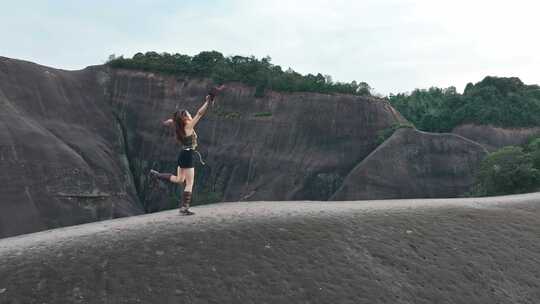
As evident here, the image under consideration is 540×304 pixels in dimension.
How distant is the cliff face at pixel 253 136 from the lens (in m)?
57.3

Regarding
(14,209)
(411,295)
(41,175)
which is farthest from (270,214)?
(41,175)

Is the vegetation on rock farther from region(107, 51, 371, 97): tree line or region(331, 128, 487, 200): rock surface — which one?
region(107, 51, 371, 97): tree line

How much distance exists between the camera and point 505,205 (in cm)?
1750

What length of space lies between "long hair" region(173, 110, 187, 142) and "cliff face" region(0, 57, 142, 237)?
99.3 feet

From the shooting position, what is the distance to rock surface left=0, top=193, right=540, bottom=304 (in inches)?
351

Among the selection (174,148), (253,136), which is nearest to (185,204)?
(253,136)

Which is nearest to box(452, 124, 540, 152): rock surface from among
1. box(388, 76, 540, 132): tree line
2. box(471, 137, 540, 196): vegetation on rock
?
box(388, 76, 540, 132): tree line

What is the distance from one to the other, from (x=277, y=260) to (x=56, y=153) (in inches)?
1593

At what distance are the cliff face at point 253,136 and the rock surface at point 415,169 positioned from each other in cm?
460

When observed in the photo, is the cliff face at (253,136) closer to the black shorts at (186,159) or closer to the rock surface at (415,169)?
the rock surface at (415,169)

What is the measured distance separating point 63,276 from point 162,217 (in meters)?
3.27

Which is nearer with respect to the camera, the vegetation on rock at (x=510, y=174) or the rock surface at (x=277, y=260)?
the rock surface at (x=277, y=260)

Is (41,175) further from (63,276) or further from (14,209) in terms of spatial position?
(63,276)

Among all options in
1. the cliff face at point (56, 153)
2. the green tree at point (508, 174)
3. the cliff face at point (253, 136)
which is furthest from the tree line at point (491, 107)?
the cliff face at point (56, 153)
